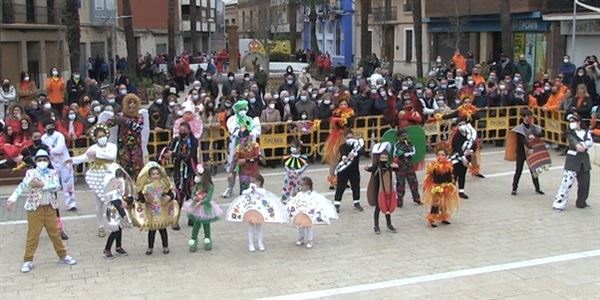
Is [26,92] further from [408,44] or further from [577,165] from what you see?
[408,44]

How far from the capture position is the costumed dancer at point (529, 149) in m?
13.6

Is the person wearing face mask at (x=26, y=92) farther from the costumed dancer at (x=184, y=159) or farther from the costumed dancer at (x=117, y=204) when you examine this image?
the costumed dancer at (x=117, y=204)

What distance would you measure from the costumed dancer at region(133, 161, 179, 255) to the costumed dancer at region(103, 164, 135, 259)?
0.21m

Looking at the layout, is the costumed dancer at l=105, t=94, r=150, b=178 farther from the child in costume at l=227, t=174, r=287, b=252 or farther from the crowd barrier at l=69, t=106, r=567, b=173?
the child in costume at l=227, t=174, r=287, b=252

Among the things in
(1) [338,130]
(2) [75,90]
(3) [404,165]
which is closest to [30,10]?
(2) [75,90]

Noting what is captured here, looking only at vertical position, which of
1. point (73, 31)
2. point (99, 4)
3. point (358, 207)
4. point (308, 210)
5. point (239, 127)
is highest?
point (99, 4)

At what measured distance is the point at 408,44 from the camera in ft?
167

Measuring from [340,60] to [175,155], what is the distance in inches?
2007

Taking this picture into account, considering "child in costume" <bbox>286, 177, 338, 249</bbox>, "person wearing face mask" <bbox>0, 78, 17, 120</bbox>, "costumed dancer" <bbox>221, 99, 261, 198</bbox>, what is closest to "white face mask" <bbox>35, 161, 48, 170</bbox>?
"child in costume" <bbox>286, 177, 338, 249</bbox>

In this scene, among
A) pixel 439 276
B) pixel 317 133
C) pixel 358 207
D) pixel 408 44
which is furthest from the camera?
pixel 408 44

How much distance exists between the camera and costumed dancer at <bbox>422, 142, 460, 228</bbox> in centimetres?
1149

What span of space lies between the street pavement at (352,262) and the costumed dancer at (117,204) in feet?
0.83

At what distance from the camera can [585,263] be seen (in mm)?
9750

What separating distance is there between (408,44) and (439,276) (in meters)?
42.8
